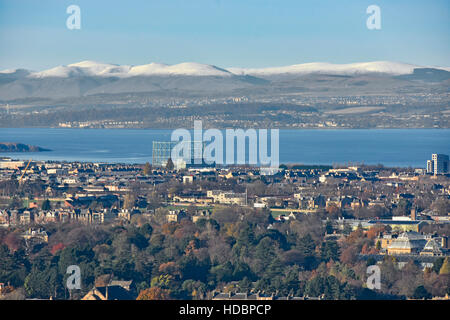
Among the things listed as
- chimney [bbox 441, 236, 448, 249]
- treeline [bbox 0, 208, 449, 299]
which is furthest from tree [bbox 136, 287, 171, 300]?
chimney [bbox 441, 236, 448, 249]

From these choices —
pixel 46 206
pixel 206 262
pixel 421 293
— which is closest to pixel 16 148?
pixel 46 206

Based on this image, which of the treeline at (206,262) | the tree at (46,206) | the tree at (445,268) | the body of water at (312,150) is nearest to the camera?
the treeline at (206,262)

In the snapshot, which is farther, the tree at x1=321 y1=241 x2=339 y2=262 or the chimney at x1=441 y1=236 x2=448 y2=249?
the chimney at x1=441 y1=236 x2=448 y2=249

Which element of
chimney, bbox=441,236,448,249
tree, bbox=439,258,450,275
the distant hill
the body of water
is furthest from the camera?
the distant hill

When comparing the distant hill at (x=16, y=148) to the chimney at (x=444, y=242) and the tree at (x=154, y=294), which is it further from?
the tree at (x=154, y=294)

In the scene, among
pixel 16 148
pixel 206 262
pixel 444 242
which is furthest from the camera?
pixel 16 148

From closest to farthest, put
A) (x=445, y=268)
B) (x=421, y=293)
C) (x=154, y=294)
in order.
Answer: (x=154, y=294) → (x=421, y=293) → (x=445, y=268)

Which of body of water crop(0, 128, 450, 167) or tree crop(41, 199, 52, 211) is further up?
tree crop(41, 199, 52, 211)

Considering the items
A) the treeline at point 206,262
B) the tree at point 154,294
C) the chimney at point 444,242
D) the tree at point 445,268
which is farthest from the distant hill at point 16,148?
the tree at point 154,294

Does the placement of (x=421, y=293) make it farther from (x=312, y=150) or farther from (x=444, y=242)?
(x=312, y=150)

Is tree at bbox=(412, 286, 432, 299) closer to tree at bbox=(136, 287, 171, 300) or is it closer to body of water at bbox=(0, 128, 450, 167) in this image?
tree at bbox=(136, 287, 171, 300)

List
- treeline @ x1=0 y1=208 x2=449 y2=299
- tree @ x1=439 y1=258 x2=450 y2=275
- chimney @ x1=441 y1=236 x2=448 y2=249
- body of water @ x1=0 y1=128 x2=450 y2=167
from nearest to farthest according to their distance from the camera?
treeline @ x1=0 y1=208 x2=449 y2=299 < tree @ x1=439 y1=258 x2=450 y2=275 < chimney @ x1=441 y1=236 x2=448 y2=249 < body of water @ x1=0 y1=128 x2=450 y2=167
